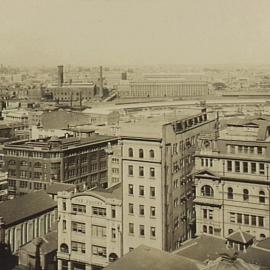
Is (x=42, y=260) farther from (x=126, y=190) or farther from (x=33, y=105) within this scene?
(x=33, y=105)

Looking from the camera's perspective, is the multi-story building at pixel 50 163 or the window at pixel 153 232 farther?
the multi-story building at pixel 50 163

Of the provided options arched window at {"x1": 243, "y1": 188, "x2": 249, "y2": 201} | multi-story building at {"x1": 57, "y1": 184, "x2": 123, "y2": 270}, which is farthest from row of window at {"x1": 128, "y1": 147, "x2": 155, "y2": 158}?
arched window at {"x1": 243, "y1": 188, "x2": 249, "y2": 201}

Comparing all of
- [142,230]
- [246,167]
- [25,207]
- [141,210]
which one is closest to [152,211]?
[141,210]

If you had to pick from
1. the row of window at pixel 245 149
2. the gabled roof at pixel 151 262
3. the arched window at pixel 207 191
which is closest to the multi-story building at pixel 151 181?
the arched window at pixel 207 191

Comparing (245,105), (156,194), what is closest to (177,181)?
(156,194)

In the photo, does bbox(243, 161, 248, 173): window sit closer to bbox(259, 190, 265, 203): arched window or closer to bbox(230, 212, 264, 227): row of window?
bbox(259, 190, 265, 203): arched window

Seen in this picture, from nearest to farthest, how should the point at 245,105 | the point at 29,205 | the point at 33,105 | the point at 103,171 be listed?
the point at 29,205 → the point at 103,171 → the point at 245,105 → the point at 33,105

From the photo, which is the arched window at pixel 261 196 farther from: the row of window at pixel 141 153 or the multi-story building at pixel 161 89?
the multi-story building at pixel 161 89
